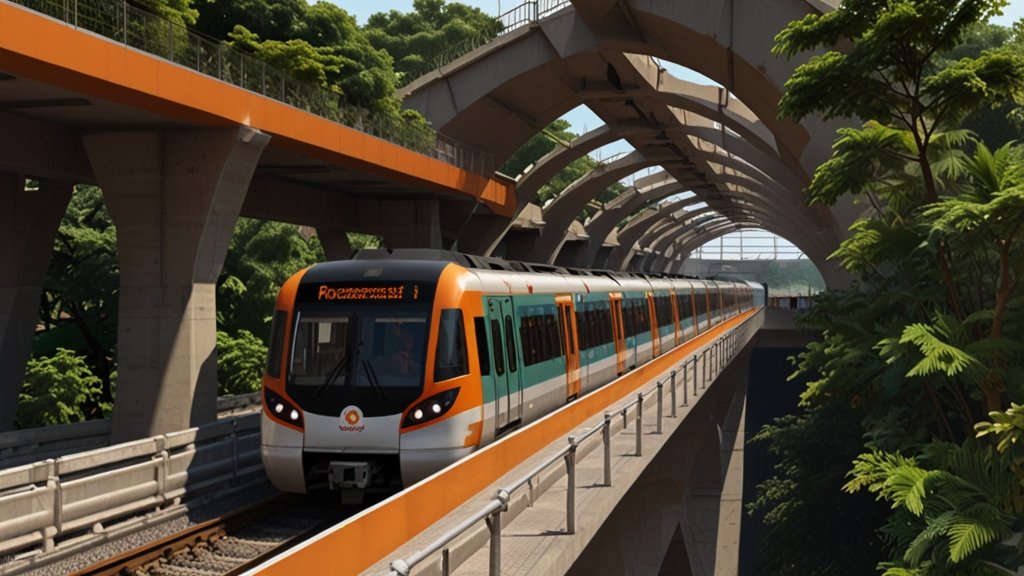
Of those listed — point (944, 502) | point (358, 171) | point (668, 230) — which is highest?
point (668, 230)

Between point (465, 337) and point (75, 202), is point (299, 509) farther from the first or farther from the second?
point (75, 202)

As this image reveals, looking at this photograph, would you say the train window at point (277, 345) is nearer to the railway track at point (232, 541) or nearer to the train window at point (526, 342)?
the railway track at point (232, 541)

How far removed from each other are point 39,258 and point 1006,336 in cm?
Result: 2301

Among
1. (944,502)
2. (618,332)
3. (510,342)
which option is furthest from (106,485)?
(618,332)

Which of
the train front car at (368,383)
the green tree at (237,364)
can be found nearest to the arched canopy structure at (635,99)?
the green tree at (237,364)

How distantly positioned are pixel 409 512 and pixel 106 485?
5.18m

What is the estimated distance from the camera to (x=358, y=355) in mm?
13820

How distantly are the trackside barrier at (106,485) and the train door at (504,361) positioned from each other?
4.19 meters

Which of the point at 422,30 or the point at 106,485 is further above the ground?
the point at 422,30

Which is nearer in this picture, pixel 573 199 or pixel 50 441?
pixel 50 441

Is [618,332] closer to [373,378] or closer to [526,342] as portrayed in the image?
[526,342]

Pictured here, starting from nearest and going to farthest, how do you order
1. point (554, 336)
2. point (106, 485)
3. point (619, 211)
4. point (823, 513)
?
point (106, 485)
point (554, 336)
point (823, 513)
point (619, 211)

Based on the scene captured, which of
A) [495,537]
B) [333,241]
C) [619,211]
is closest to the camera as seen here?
[495,537]

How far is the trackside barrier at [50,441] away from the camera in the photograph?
673 inches
